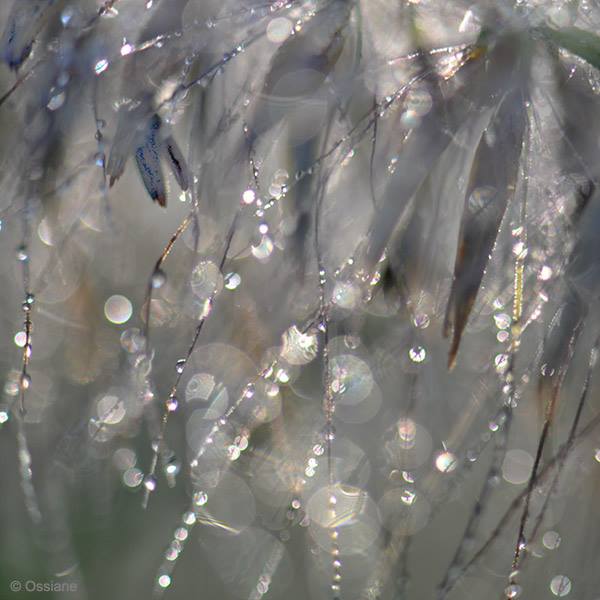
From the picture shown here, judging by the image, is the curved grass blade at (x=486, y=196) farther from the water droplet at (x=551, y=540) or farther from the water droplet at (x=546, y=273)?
the water droplet at (x=551, y=540)

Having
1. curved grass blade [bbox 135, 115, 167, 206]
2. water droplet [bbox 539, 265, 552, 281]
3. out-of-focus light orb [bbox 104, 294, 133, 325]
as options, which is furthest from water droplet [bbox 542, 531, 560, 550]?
out-of-focus light orb [bbox 104, 294, 133, 325]

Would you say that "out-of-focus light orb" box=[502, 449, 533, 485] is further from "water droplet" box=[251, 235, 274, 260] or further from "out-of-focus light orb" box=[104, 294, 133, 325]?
"water droplet" box=[251, 235, 274, 260]

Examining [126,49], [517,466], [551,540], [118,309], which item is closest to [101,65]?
[126,49]

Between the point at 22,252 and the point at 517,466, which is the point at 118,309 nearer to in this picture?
the point at 517,466

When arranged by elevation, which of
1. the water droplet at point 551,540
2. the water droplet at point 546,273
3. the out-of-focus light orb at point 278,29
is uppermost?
the out-of-focus light orb at point 278,29

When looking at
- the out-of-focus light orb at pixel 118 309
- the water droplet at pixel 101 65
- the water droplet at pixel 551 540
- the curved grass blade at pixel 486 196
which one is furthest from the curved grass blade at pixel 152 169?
the out-of-focus light orb at pixel 118 309

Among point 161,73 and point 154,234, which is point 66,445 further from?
point 161,73
